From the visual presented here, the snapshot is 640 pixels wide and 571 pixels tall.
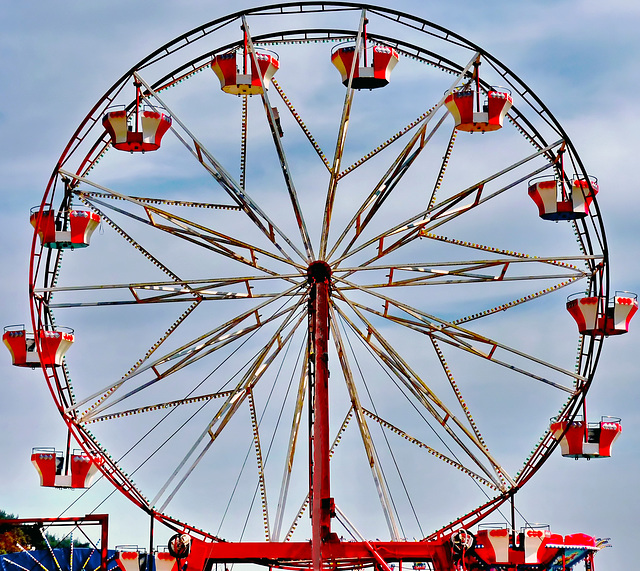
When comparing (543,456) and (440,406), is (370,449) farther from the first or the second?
(543,456)

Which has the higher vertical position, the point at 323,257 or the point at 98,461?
the point at 323,257

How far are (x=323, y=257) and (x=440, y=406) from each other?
3.77m

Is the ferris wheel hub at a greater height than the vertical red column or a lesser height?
greater

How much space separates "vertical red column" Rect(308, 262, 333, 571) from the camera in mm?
25312

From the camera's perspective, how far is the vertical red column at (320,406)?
83.0ft

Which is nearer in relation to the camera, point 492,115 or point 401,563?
point 401,563

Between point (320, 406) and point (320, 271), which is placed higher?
point (320, 271)

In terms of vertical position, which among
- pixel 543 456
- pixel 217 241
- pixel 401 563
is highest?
pixel 217 241

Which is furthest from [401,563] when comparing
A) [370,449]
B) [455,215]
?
[455,215]

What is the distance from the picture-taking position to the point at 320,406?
25.6 metres

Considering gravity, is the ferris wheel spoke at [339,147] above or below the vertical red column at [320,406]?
above

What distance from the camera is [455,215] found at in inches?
1087

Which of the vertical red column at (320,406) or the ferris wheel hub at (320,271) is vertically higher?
the ferris wheel hub at (320,271)

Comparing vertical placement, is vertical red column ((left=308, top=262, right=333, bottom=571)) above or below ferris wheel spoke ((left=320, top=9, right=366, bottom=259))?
below
